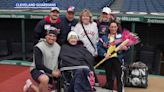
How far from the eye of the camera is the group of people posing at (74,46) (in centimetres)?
414

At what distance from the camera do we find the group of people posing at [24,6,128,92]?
4.14 metres

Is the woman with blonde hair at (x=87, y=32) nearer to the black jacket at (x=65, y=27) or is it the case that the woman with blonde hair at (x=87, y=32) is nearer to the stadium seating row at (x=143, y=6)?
the black jacket at (x=65, y=27)

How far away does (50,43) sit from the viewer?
4246 millimetres

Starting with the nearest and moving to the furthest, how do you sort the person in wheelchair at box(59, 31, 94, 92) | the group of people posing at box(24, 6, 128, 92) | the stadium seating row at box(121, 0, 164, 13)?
1. the person in wheelchair at box(59, 31, 94, 92)
2. the group of people posing at box(24, 6, 128, 92)
3. the stadium seating row at box(121, 0, 164, 13)

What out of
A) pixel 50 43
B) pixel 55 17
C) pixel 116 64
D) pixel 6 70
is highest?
pixel 55 17

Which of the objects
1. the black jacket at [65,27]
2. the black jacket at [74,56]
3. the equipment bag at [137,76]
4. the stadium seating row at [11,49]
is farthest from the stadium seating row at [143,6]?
the black jacket at [74,56]

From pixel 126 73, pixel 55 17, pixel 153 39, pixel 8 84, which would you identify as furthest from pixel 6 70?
pixel 153 39

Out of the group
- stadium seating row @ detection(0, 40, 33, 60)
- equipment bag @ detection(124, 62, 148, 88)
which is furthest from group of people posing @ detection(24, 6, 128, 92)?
stadium seating row @ detection(0, 40, 33, 60)

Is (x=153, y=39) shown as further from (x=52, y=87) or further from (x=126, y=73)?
(x=52, y=87)

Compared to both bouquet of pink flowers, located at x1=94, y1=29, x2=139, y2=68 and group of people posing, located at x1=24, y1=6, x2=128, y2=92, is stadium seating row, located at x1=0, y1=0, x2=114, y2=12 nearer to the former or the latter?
group of people posing, located at x1=24, y1=6, x2=128, y2=92

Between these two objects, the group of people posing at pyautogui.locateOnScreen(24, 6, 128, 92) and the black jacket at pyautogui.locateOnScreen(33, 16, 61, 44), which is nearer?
the group of people posing at pyautogui.locateOnScreen(24, 6, 128, 92)

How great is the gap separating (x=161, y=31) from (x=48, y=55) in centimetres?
401

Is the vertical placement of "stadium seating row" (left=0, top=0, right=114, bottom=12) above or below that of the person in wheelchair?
above

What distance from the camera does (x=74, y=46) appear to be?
4.28 meters
